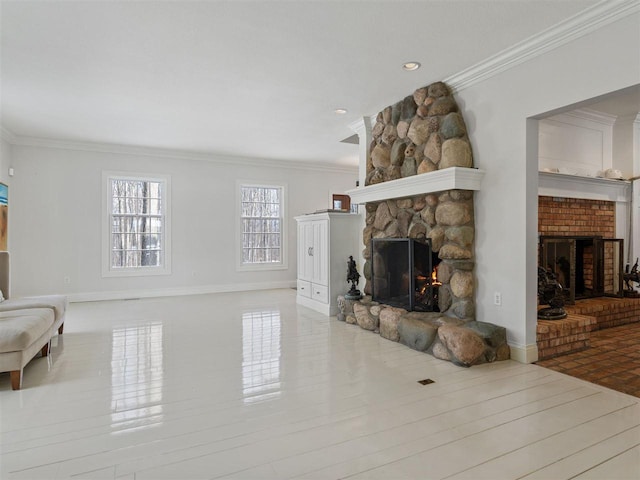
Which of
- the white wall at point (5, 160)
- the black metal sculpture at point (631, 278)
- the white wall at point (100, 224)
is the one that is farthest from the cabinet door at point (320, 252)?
the white wall at point (5, 160)

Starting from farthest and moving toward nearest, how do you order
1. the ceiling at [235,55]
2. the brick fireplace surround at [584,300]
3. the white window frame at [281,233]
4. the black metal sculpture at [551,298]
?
1. the white window frame at [281,233]
2. the black metal sculpture at [551,298]
3. the brick fireplace surround at [584,300]
4. the ceiling at [235,55]

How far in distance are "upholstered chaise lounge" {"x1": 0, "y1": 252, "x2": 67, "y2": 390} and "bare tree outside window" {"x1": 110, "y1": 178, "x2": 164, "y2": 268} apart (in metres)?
2.99

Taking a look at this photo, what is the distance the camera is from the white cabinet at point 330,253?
5.34 m

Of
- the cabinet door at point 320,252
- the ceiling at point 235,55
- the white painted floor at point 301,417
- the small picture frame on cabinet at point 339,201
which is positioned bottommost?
the white painted floor at point 301,417

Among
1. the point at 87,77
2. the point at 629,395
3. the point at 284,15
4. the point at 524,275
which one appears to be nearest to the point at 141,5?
the point at 284,15

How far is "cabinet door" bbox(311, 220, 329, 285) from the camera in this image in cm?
537

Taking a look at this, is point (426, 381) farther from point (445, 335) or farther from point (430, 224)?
point (430, 224)

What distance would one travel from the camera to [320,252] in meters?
5.54

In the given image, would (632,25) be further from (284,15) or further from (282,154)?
(282,154)

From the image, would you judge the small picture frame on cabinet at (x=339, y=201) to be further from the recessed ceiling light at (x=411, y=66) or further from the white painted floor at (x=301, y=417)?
the white painted floor at (x=301, y=417)

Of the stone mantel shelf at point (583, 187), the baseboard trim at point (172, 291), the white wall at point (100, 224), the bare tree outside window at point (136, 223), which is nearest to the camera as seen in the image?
the stone mantel shelf at point (583, 187)

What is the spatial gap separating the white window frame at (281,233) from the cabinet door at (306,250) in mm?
1941

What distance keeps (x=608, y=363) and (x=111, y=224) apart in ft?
23.9

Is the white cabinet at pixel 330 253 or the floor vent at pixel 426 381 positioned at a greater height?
the white cabinet at pixel 330 253
